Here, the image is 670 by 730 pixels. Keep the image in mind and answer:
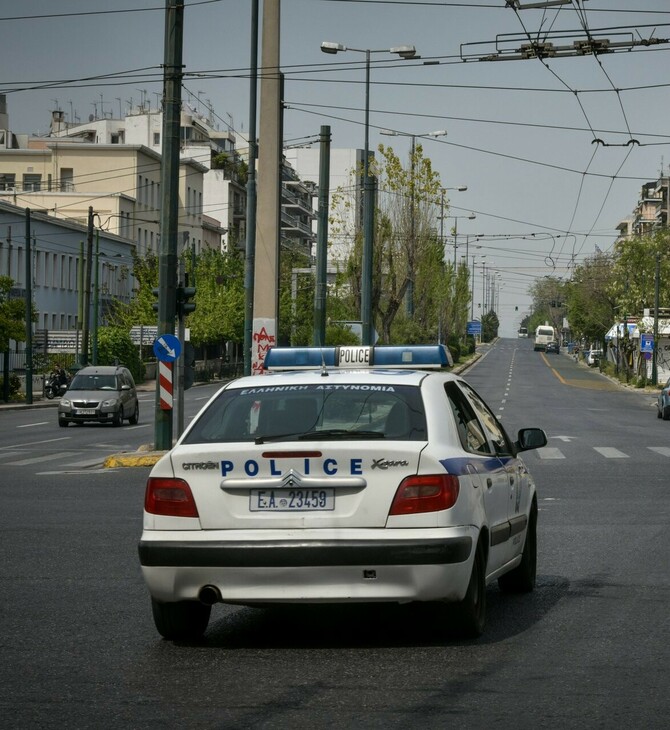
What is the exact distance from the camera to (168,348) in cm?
2627

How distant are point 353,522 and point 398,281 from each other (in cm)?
6815

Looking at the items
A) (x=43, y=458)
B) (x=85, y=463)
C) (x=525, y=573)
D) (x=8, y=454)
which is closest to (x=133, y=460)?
(x=85, y=463)

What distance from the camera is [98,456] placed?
30.8m

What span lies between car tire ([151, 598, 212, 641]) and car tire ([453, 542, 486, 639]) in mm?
1426

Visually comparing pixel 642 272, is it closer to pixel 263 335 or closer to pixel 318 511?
pixel 263 335

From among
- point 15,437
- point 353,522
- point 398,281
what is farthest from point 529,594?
point 398,281

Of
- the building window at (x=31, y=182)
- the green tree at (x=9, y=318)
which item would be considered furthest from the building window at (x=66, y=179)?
the green tree at (x=9, y=318)

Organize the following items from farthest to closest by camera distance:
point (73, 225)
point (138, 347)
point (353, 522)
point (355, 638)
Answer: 1. point (73, 225)
2. point (138, 347)
3. point (355, 638)
4. point (353, 522)

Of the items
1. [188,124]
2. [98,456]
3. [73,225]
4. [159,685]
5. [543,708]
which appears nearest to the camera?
[543,708]

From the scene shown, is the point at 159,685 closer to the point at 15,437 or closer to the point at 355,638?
the point at 355,638

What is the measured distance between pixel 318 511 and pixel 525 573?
9.49ft

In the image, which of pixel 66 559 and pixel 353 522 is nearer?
pixel 353 522

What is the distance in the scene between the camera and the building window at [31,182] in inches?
4453

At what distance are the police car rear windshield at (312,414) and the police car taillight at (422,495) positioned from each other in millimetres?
298
